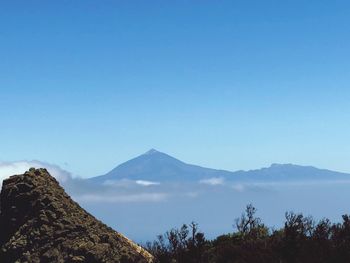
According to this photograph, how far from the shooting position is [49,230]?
72.0 m

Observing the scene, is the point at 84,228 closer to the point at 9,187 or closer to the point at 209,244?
the point at 9,187

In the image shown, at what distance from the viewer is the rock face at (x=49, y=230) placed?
69.1 meters

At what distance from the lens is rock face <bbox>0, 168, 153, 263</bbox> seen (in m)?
69.1

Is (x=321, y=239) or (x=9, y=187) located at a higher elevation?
(x=9, y=187)

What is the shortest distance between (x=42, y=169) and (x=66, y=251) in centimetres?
1655

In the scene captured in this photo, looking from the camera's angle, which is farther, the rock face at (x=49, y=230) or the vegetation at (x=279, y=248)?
the rock face at (x=49, y=230)

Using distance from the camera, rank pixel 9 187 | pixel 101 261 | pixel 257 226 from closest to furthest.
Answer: pixel 101 261 < pixel 9 187 < pixel 257 226

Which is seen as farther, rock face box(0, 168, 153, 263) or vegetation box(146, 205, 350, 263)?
rock face box(0, 168, 153, 263)

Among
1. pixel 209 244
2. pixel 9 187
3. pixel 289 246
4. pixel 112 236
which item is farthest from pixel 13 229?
pixel 289 246

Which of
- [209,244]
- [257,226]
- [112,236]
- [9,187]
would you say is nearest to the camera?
[112,236]

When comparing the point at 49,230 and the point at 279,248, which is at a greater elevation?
the point at 49,230

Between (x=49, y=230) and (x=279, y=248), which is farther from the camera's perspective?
(x=49, y=230)

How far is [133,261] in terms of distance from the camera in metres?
68.7

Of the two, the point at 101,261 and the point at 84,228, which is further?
the point at 84,228
